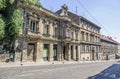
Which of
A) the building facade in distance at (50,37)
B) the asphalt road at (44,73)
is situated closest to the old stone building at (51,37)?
the building facade in distance at (50,37)

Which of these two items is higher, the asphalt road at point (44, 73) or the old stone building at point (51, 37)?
the old stone building at point (51, 37)

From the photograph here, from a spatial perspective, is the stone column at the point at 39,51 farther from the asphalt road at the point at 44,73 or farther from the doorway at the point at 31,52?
the asphalt road at the point at 44,73

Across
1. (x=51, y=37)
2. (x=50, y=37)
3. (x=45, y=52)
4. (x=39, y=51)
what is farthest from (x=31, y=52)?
(x=51, y=37)

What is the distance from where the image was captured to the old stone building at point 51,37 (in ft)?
102

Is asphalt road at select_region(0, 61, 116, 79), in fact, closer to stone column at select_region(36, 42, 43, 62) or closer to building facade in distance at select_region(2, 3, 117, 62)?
building facade in distance at select_region(2, 3, 117, 62)

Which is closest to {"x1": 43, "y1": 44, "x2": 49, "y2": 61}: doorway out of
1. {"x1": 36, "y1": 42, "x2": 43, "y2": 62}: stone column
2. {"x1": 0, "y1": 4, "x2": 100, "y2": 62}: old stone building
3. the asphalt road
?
{"x1": 0, "y1": 4, "x2": 100, "y2": 62}: old stone building

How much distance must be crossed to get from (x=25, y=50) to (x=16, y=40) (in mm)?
2755

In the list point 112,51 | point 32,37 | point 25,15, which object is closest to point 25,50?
point 32,37

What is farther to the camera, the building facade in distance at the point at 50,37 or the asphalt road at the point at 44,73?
the building facade in distance at the point at 50,37

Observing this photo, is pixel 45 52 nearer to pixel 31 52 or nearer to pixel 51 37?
pixel 51 37

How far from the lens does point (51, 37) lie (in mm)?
38750

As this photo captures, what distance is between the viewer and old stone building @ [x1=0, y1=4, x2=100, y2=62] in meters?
31.2

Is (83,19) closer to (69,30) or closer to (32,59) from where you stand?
(69,30)

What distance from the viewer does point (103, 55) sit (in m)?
74.9
